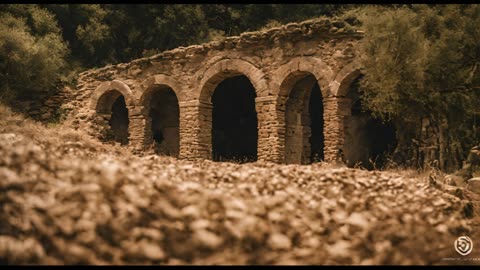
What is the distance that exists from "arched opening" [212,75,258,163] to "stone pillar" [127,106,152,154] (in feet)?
11.6

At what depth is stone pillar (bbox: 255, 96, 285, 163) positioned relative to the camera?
40.4ft

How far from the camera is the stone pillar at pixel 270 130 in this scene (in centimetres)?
1232

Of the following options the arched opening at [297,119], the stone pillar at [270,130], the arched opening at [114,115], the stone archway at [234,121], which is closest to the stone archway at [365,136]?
the arched opening at [297,119]

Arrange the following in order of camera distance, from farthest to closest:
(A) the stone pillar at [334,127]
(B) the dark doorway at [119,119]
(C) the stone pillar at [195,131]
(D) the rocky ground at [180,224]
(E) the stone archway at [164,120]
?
1. (B) the dark doorway at [119,119]
2. (E) the stone archway at [164,120]
3. (C) the stone pillar at [195,131]
4. (A) the stone pillar at [334,127]
5. (D) the rocky ground at [180,224]

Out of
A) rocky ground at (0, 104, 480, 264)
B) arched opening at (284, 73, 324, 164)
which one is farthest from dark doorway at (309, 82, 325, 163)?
rocky ground at (0, 104, 480, 264)

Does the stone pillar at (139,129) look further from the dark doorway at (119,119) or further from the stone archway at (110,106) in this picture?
the dark doorway at (119,119)

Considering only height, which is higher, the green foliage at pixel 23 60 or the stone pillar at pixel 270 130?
the green foliage at pixel 23 60

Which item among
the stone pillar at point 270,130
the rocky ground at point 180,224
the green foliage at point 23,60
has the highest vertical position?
the green foliage at point 23,60

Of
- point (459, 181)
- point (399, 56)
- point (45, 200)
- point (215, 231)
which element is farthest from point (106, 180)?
point (399, 56)

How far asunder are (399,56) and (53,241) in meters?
9.28

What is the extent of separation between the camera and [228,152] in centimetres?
1831

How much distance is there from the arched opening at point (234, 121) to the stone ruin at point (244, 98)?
0.04m

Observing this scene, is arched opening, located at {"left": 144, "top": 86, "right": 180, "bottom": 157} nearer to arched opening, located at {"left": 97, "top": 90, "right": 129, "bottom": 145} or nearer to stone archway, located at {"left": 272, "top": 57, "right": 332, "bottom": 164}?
arched opening, located at {"left": 97, "top": 90, "right": 129, "bottom": 145}

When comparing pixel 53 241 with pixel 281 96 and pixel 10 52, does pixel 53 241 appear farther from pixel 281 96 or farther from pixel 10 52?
pixel 10 52
